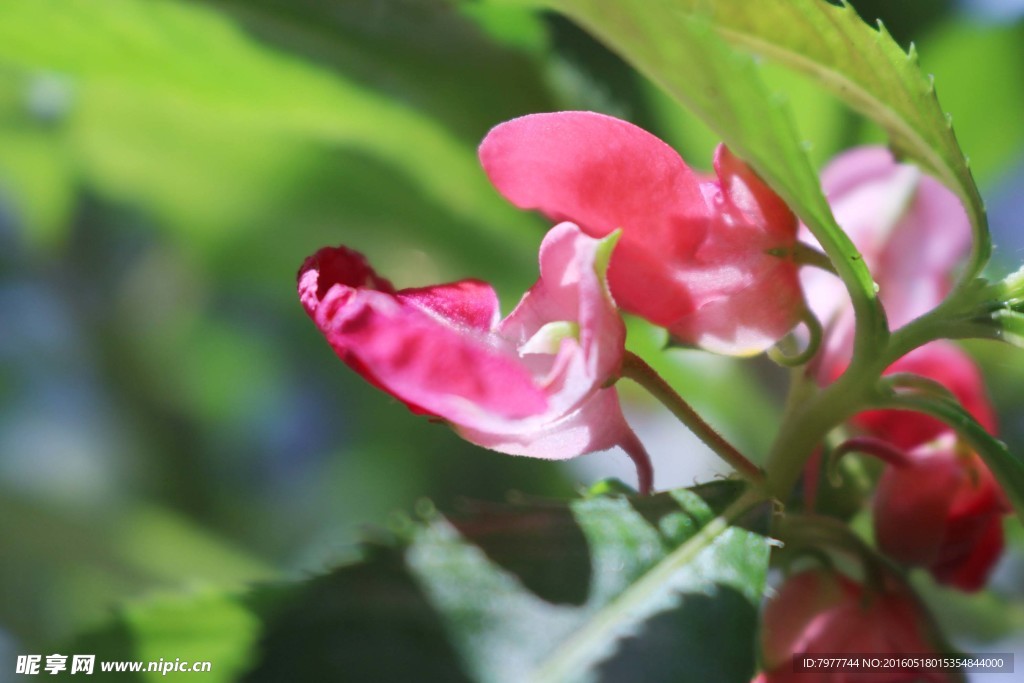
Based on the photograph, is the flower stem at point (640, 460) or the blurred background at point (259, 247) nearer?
the flower stem at point (640, 460)

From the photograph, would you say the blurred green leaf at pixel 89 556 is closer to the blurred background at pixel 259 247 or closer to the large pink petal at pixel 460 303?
the blurred background at pixel 259 247

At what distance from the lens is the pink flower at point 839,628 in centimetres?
61

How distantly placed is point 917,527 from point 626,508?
22 centimetres

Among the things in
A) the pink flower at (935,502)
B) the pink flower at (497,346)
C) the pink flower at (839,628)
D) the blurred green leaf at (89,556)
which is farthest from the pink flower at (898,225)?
the blurred green leaf at (89,556)

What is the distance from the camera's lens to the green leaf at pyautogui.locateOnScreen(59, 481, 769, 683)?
19.3 inches

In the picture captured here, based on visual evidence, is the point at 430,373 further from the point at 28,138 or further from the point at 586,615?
the point at 28,138

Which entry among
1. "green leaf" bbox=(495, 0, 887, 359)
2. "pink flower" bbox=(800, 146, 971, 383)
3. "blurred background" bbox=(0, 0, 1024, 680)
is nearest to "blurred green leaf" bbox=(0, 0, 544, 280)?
"blurred background" bbox=(0, 0, 1024, 680)

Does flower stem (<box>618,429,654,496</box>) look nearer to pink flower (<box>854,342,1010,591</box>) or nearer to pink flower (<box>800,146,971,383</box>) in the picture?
pink flower (<box>854,342,1010,591</box>)

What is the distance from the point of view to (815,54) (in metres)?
0.56

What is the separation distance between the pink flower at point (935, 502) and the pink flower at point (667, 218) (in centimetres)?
14

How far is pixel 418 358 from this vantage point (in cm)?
46

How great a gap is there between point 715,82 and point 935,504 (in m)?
0.31

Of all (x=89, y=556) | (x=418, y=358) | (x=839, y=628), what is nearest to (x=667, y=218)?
(x=418, y=358)

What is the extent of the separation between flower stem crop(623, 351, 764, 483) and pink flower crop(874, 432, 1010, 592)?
0.14 m
